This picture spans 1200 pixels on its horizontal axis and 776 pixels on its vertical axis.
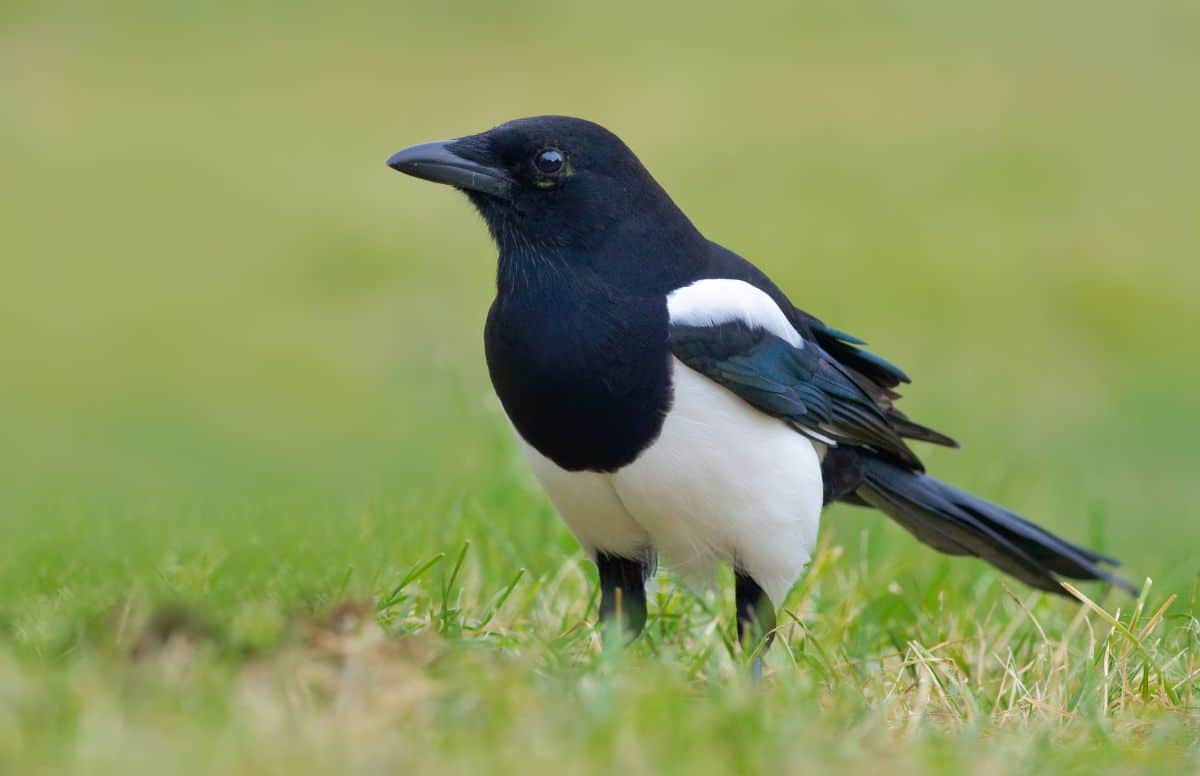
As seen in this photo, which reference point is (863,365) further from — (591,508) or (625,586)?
(591,508)

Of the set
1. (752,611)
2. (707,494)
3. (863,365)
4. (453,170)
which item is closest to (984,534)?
(863,365)

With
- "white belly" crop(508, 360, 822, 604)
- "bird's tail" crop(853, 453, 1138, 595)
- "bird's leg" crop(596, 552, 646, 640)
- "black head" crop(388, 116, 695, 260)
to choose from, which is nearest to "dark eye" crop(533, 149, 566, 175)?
"black head" crop(388, 116, 695, 260)

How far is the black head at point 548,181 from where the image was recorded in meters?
3.58

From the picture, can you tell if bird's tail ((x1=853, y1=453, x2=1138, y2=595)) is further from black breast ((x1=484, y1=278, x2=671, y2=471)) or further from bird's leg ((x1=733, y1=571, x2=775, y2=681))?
black breast ((x1=484, y1=278, x2=671, y2=471))

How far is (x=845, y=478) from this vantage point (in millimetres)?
4117

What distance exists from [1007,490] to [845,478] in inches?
69.6

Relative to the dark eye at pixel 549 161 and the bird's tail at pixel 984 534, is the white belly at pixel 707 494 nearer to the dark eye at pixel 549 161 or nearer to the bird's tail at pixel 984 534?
the dark eye at pixel 549 161

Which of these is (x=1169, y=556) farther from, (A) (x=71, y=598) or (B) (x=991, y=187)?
(B) (x=991, y=187)

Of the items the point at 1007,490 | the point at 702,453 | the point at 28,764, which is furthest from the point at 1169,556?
the point at 28,764

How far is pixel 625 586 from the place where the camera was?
377 centimetres

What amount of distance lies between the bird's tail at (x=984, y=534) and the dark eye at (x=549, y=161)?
1.26 meters

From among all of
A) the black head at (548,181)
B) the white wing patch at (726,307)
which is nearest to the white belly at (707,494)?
the white wing patch at (726,307)

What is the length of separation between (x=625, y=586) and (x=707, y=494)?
0.43m

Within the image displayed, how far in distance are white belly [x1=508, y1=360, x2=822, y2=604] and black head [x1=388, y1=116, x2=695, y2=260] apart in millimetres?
376
